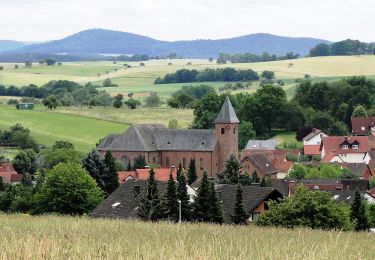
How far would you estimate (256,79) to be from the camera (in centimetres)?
19900

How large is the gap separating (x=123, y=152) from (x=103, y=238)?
79249 millimetres

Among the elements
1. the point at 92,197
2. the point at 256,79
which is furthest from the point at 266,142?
the point at 256,79

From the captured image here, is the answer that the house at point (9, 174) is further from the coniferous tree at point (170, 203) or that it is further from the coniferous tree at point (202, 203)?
the coniferous tree at point (202, 203)

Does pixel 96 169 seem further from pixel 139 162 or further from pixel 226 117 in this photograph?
pixel 226 117

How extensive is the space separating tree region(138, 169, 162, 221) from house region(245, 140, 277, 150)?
56494 mm

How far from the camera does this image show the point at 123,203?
43.5m

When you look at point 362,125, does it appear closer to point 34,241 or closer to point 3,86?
A: point 3,86

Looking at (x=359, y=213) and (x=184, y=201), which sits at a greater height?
(x=184, y=201)

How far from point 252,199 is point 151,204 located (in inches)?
222

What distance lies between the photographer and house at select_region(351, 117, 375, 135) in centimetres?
11150

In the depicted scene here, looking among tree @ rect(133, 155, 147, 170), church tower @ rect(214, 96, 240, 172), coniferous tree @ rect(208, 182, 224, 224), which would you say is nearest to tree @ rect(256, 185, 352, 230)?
coniferous tree @ rect(208, 182, 224, 224)

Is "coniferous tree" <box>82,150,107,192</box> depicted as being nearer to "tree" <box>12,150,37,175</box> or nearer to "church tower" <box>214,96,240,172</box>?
"tree" <box>12,150,37,175</box>

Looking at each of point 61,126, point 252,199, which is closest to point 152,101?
point 61,126

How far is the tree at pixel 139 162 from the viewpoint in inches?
3455
